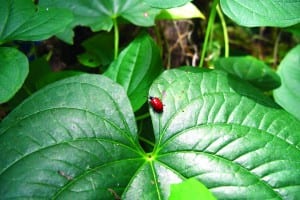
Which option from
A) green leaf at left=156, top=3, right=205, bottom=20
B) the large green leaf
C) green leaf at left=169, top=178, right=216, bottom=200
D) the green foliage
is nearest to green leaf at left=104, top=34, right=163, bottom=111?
the green foliage

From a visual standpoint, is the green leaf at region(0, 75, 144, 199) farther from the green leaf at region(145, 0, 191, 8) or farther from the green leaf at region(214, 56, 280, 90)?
the green leaf at region(214, 56, 280, 90)

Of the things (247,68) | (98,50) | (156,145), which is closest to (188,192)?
(156,145)

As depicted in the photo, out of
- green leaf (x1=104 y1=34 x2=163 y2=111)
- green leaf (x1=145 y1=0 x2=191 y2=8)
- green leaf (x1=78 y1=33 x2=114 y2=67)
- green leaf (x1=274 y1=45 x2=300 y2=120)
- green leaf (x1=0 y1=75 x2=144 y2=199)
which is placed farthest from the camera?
green leaf (x1=78 y1=33 x2=114 y2=67)

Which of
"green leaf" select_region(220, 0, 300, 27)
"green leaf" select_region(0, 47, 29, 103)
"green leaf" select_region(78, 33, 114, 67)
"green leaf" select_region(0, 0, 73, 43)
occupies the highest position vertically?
"green leaf" select_region(220, 0, 300, 27)

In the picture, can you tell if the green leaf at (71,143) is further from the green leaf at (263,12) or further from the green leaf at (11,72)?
the green leaf at (263,12)

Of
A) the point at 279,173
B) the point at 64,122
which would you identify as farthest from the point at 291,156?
the point at 64,122

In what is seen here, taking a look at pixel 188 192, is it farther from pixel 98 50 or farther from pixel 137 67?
pixel 98 50

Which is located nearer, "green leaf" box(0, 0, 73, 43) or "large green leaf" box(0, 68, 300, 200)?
"large green leaf" box(0, 68, 300, 200)
